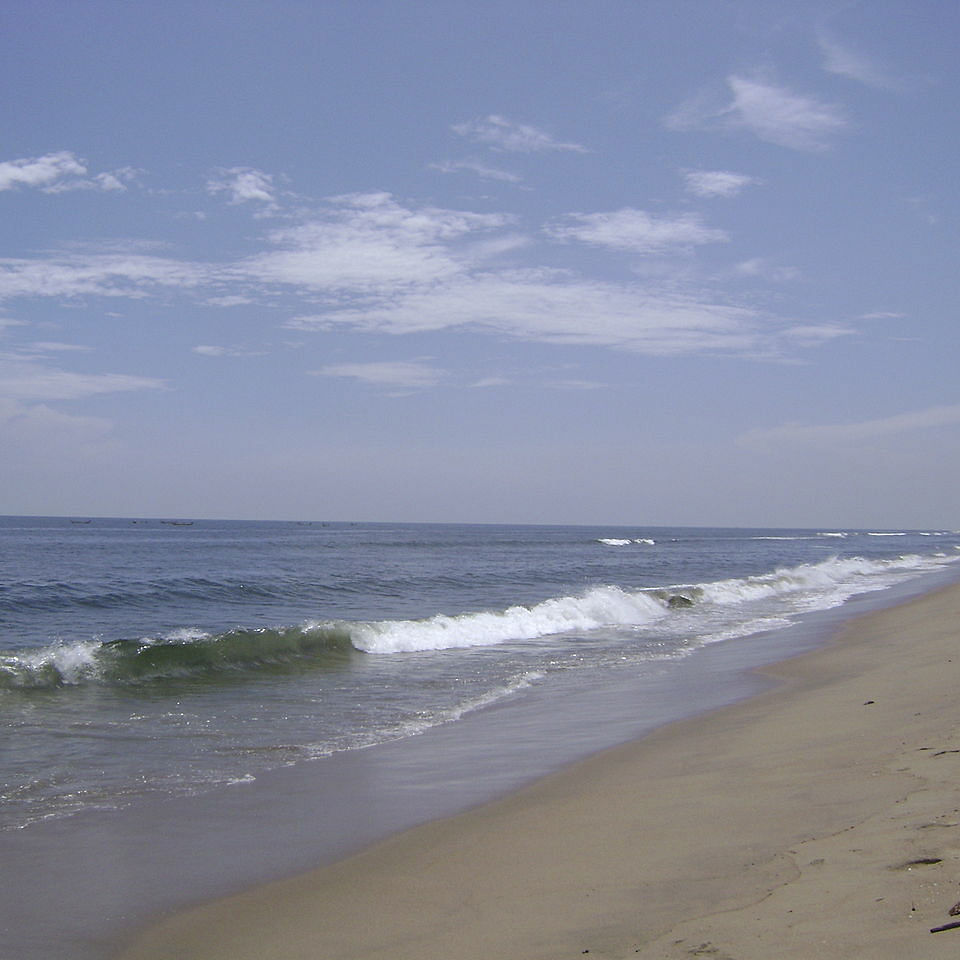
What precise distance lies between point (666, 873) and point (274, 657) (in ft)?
39.2

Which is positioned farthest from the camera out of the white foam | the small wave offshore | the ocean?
the white foam

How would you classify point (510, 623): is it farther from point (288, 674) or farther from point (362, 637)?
point (288, 674)

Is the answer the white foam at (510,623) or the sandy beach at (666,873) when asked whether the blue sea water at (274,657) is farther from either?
the sandy beach at (666,873)

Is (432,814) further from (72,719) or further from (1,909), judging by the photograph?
(72,719)

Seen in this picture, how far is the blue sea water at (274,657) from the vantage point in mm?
8406

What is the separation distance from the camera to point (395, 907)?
187 inches

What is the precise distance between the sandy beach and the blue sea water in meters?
2.65

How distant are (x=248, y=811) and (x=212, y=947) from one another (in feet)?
7.63

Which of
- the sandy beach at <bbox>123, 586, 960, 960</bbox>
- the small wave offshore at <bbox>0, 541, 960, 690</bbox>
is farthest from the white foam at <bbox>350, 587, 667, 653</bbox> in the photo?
the sandy beach at <bbox>123, 586, 960, 960</bbox>

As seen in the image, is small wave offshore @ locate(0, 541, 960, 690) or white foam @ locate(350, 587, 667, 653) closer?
small wave offshore @ locate(0, 541, 960, 690)

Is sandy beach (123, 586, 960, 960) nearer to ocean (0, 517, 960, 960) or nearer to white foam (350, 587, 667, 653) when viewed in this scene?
ocean (0, 517, 960, 960)

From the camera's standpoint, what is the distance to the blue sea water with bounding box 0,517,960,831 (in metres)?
8.41

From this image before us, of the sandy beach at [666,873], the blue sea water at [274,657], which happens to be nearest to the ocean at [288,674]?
the blue sea water at [274,657]

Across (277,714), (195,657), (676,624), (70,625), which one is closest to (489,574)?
(676,624)
